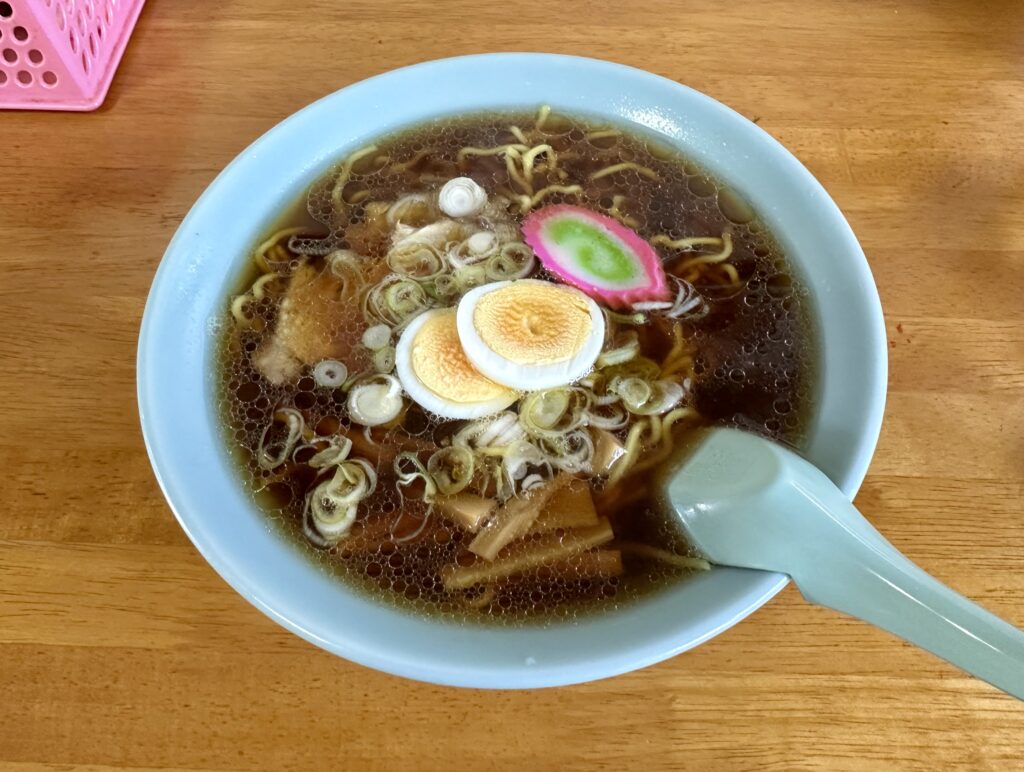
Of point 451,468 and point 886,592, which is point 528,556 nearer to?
point 451,468

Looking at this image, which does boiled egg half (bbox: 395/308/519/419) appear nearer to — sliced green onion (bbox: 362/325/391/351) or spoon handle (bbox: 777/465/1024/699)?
sliced green onion (bbox: 362/325/391/351)

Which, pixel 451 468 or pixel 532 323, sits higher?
pixel 532 323

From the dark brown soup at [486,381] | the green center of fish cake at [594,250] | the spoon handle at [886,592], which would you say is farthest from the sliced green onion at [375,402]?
the spoon handle at [886,592]

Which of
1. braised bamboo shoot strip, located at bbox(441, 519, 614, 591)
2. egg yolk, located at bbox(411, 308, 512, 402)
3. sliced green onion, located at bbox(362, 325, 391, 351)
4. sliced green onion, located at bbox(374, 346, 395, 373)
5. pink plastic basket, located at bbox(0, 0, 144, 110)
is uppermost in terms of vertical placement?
pink plastic basket, located at bbox(0, 0, 144, 110)

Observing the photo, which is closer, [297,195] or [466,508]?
[466,508]

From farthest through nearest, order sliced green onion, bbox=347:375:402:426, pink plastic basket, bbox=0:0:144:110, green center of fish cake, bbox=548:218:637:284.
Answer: pink plastic basket, bbox=0:0:144:110
green center of fish cake, bbox=548:218:637:284
sliced green onion, bbox=347:375:402:426

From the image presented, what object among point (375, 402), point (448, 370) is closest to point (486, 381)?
point (448, 370)

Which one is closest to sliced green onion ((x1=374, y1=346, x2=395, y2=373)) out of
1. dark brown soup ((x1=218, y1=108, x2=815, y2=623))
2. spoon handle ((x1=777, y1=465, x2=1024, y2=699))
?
dark brown soup ((x1=218, y1=108, x2=815, y2=623))

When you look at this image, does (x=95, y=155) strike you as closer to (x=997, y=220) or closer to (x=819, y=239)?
(x=819, y=239)
